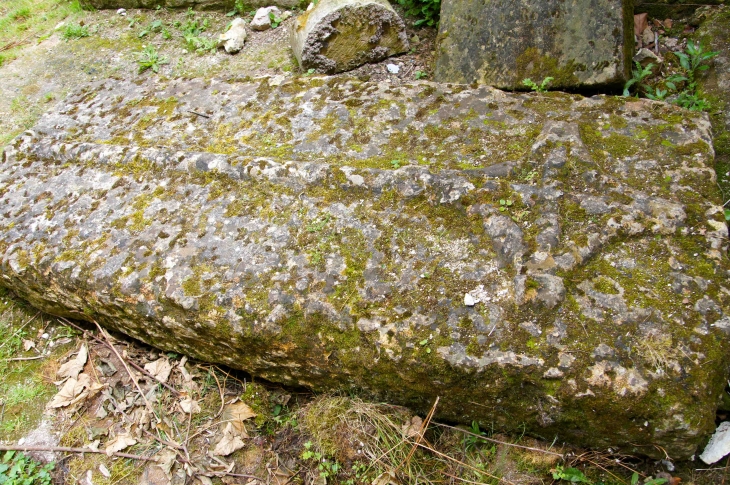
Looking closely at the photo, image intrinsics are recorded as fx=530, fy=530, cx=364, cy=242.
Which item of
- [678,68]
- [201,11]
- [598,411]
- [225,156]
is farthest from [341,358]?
[201,11]

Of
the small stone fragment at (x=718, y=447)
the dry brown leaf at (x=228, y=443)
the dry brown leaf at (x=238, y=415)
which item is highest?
the dry brown leaf at (x=238, y=415)

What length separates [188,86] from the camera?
3500 mm

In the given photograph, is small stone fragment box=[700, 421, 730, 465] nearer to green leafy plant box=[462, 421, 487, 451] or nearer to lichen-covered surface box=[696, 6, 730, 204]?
green leafy plant box=[462, 421, 487, 451]

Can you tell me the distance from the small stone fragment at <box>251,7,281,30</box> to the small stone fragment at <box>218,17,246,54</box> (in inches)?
4.2

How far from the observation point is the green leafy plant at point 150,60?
179 inches

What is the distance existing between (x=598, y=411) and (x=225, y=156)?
7.09 ft

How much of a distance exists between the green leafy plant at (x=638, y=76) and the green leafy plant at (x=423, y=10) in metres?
1.56

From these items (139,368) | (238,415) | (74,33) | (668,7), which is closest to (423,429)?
(238,415)

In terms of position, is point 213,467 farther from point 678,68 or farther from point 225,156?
point 678,68

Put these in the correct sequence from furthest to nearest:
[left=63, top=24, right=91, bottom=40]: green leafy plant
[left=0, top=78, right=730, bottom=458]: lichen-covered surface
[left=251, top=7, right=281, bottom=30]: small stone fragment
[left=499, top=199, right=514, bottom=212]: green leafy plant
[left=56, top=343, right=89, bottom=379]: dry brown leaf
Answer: [left=63, top=24, right=91, bottom=40]: green leafy plant
[left=251, top=7, right=281, bottom=30]: small stone fragment
[left=56, top=343, right=89, bottom=379]: dry brown leaf
[left=499, top=199, right=514, bottom=212]: green leafy plant
[left=0, top=78, right=730, bottom=458]: lichen-covered surface

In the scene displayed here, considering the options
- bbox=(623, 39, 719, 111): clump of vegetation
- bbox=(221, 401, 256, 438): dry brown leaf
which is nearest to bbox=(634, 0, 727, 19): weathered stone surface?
bbox=(623, 39, 719, 111): clump of vegetation

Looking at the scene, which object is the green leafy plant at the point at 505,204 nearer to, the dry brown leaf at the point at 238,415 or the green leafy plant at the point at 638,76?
the green leafy plant at the point at 638,76

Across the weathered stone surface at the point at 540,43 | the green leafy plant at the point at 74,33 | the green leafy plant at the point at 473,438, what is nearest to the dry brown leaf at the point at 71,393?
the green leafy plant at the point at 473,438

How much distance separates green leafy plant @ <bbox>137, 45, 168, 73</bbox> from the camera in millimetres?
4547
